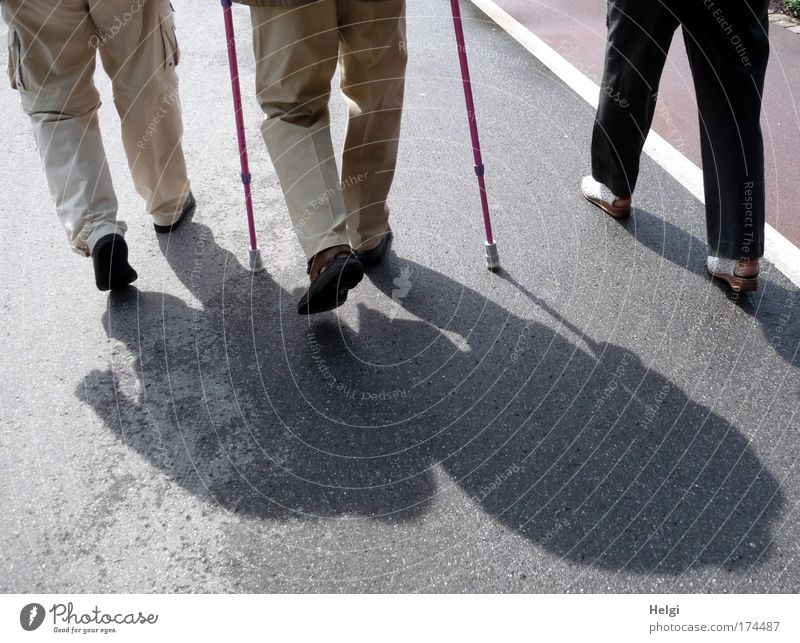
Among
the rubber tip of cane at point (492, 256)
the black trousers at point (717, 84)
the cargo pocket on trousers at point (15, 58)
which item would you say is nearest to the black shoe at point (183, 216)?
the cargo pocket on trousers at point (15, 58)

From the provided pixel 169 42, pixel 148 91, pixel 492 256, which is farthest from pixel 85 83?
pixel 492 256

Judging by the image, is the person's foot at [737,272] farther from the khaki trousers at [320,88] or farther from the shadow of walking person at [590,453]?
the khaki trousers at [320,88]

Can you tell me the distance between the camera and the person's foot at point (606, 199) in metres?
4.07

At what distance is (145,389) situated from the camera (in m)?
3.19

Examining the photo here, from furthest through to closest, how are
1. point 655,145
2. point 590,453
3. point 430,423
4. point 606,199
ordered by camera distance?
point 655,145
point 606,199
point 430,423
point 590,453

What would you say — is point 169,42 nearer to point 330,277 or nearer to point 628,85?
point 330,277

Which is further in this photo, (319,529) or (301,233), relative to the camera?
(301,233)

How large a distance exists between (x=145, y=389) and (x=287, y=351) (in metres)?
0.54

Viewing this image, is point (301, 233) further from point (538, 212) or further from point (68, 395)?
point (538, 212)

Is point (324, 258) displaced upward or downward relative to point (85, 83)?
downward

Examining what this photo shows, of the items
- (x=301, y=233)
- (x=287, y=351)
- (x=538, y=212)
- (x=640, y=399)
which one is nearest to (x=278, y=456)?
(x=287, y=351)

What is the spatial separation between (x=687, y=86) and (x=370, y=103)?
116 inches

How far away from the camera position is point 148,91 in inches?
146

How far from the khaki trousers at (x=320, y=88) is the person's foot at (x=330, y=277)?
45mm
